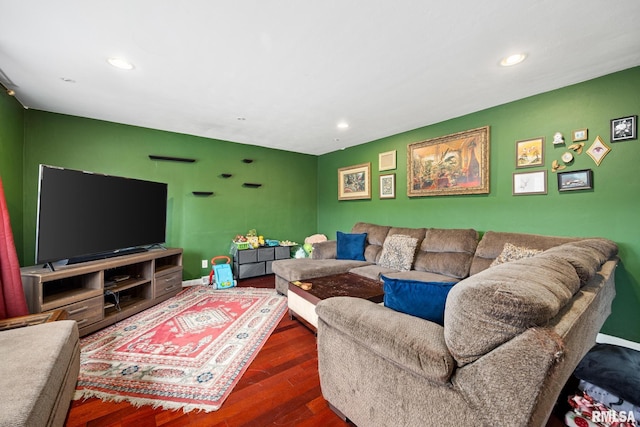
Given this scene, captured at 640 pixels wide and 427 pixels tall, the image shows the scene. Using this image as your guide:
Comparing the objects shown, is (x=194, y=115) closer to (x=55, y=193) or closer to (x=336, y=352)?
(x=55, y=193)

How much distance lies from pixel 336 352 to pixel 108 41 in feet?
8.30

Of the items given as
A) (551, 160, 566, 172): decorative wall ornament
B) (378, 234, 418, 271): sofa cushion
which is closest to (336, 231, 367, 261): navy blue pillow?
(378, 234, 418, 271): sofa cushion

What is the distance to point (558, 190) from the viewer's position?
2.51m

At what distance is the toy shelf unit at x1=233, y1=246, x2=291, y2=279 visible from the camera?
4.12 m

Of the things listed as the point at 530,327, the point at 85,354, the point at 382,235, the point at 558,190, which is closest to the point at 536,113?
the point at 558,190

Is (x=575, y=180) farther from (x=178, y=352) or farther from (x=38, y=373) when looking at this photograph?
(x=38, y=373)

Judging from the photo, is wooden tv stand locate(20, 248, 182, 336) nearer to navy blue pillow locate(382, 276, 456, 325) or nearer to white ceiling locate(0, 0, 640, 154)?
white ceiling locate(0, 0, 640, 154)

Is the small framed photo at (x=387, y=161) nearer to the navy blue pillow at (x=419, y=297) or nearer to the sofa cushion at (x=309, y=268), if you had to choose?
the sofa cushion at (x=309, y=268)

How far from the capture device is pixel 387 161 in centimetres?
414

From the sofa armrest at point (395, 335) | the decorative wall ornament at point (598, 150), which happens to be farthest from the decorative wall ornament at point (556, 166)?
the sofa armrest at point (395, 335)

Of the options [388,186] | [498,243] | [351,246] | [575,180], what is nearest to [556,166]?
[575,180]

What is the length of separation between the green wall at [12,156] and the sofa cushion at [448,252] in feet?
14.6

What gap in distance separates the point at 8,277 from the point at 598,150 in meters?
4.94

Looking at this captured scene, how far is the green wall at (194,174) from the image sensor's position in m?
3.01
